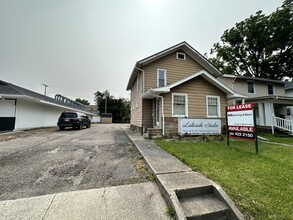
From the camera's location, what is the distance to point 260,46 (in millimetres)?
26828

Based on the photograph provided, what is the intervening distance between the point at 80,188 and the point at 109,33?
13052 millimetres

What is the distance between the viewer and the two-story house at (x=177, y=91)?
31.4ft

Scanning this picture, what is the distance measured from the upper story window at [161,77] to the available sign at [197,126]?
4.06 meters

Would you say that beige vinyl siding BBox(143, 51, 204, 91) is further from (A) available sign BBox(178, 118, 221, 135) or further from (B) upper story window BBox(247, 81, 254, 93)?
(B) upper story window BBox(247, 81, 254, 93)

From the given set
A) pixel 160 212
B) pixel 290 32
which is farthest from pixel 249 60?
pixel 160 212

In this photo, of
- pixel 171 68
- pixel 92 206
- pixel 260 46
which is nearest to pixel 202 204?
pixel 92 206

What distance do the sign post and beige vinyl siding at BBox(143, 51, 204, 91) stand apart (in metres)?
6.46

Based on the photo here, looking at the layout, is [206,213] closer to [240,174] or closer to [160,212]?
[160,212]

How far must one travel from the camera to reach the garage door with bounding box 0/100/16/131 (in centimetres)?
1225

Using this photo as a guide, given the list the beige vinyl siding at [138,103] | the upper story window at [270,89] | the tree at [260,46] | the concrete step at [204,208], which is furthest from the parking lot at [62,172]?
the tree at [260,46]

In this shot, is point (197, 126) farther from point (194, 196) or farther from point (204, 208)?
point (204, 208)

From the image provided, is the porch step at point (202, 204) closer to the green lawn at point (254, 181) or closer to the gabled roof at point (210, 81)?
the green lawn at point (254, 181)

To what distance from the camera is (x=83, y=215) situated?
2.31m

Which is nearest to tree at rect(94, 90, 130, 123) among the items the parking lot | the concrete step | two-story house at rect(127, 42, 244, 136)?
two-story house at rect(127, 42, 244, 136)
